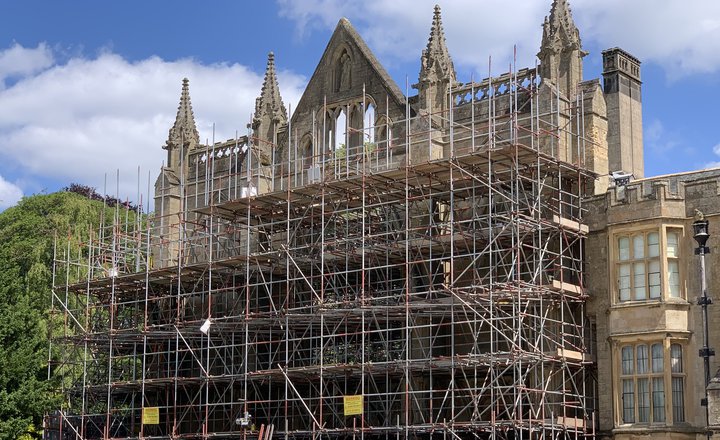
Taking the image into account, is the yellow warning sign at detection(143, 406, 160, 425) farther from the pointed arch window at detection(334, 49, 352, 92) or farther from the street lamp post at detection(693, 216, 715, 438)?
the street lamp post at detection(693, 216, 715, 438)

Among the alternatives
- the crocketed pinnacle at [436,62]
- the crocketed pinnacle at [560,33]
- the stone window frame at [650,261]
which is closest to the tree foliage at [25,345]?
the crocketed pinnacle at [436,62]

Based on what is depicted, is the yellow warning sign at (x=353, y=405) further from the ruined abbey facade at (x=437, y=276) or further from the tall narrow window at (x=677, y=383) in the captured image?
the tall narrow window at (x=677, y=383)

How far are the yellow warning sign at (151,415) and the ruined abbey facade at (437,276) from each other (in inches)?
3.8

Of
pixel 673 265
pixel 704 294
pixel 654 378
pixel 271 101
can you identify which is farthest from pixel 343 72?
pixel 704 294

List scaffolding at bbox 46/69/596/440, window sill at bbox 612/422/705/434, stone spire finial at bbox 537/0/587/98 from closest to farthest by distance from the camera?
1. window sill at bbox 612/422/705/434
2. scaffolding at bbox 46/69/596/440
3. stone spire finial at bbox 537/0/587/98

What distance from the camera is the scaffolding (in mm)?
28703

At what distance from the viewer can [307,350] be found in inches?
1321

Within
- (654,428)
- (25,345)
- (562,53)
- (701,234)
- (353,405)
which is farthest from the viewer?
(25,345)

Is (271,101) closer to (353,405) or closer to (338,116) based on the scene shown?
(338,116)

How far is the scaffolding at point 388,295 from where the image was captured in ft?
94.2

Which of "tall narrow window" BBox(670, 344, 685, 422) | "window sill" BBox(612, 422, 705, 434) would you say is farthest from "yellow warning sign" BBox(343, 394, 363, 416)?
"tall narrow window" BBox(670, 344, 685, 422)

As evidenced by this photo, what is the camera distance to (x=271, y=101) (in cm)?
3947

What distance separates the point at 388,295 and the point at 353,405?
315 cm

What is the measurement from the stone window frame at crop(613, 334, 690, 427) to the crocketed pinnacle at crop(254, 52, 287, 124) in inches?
610
